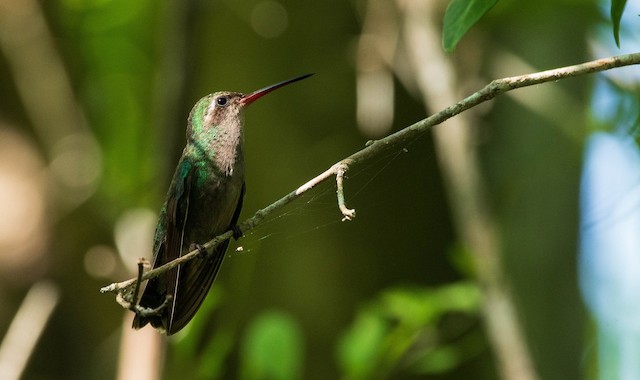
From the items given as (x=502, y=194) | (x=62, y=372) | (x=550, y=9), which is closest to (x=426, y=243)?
(x=502, y=194)

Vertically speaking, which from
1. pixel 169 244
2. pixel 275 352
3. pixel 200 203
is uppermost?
pixel 200 203

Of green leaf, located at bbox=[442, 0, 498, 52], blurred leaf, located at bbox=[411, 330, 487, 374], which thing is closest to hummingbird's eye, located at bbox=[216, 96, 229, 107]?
blurred leaf, located at bbox=[411, 330, 487, 374]

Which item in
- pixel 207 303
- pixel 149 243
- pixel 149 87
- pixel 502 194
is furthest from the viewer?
pixel 149 87

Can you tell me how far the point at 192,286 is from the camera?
3.54 m

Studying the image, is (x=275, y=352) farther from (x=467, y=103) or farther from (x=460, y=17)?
(x=460, y=17)

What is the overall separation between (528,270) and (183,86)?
98.7 inches

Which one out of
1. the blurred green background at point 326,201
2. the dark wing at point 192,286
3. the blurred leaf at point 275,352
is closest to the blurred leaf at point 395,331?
the blurred leaf at point 275,352

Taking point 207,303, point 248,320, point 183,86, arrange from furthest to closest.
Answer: point 248,320 → point 183,86 → point 207,303

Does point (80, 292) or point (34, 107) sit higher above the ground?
point (34, 107)

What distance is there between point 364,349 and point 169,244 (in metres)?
0.96

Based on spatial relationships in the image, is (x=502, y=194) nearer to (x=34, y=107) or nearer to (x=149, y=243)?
(x=149, y=243)

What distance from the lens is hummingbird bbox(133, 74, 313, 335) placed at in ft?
11.3

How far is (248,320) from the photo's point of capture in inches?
198

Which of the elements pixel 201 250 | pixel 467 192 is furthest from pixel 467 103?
pixel 467 192
